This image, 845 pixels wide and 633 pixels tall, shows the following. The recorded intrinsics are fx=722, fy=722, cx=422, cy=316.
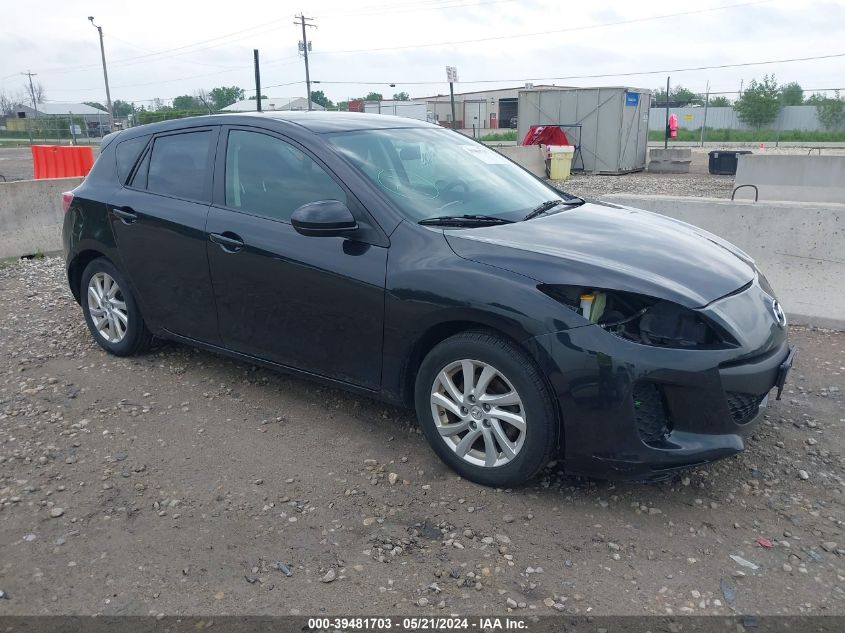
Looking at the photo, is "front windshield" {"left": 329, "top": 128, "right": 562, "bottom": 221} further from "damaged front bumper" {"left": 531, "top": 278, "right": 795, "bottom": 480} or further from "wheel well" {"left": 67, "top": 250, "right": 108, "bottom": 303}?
"wheel well" {"left": 67, "top": 250, "right": 108, "bottom": 303}

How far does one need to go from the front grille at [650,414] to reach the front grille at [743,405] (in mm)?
279

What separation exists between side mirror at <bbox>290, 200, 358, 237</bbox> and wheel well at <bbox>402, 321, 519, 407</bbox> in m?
0.68

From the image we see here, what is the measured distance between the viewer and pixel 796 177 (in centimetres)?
1434

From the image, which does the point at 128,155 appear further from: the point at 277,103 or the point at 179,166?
the point at 277,103

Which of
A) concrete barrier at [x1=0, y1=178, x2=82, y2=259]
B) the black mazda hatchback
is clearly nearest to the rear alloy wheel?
the black mazda hatchback

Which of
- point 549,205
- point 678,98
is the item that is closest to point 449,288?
point 549,205

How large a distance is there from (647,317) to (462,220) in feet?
3.59

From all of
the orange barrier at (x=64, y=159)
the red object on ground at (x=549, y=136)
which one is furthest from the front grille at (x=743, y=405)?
the red object on ground at (x=549, y=136)

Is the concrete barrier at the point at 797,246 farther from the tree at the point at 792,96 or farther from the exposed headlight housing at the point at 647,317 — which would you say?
the tree at the point at 792,96

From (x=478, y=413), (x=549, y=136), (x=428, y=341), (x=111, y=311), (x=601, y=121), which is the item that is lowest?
(x=478, y=413)

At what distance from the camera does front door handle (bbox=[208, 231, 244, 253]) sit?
4125 millimetres

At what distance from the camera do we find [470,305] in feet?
10.7

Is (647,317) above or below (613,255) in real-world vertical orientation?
below

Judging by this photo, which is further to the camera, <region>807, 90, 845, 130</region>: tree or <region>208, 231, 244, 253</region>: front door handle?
<region>807, 90, 845, 130</region>: tree
